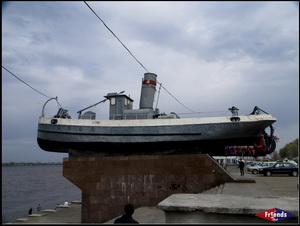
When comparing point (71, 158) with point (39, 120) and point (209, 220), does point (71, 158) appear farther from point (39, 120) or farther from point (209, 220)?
point (209, 220)

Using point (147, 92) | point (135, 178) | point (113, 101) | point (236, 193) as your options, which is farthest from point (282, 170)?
point (236, 193)

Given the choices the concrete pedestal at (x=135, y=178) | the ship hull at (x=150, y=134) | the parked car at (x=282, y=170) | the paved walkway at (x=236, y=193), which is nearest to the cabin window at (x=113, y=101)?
the ship hull at (x=150, y=134)

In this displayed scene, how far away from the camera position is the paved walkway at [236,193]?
8.92 meters

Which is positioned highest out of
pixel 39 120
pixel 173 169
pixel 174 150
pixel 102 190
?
pixel 39 120

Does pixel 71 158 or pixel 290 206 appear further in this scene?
pixel 71 158

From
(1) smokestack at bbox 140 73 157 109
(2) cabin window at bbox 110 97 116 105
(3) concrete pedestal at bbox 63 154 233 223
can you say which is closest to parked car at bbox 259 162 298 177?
(3) concrete pedestal at bbox 63 154 233 223

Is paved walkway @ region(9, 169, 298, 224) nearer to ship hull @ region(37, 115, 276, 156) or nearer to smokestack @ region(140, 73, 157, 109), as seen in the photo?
ship hull @ region(37, 115, 276, 156)

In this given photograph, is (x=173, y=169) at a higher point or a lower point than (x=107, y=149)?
lower

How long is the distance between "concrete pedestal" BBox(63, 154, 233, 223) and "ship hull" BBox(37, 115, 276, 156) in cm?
118

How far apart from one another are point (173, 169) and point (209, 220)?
666 centimetres

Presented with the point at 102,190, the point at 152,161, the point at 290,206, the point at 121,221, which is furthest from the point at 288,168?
the point at 121,221

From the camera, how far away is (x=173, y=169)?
1212cm

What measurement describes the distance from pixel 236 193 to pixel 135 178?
207 inches

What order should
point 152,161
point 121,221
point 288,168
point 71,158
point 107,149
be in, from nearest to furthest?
point 121,221 < point 152,161 < point 71,158 < point 107,149 < point 288,168
